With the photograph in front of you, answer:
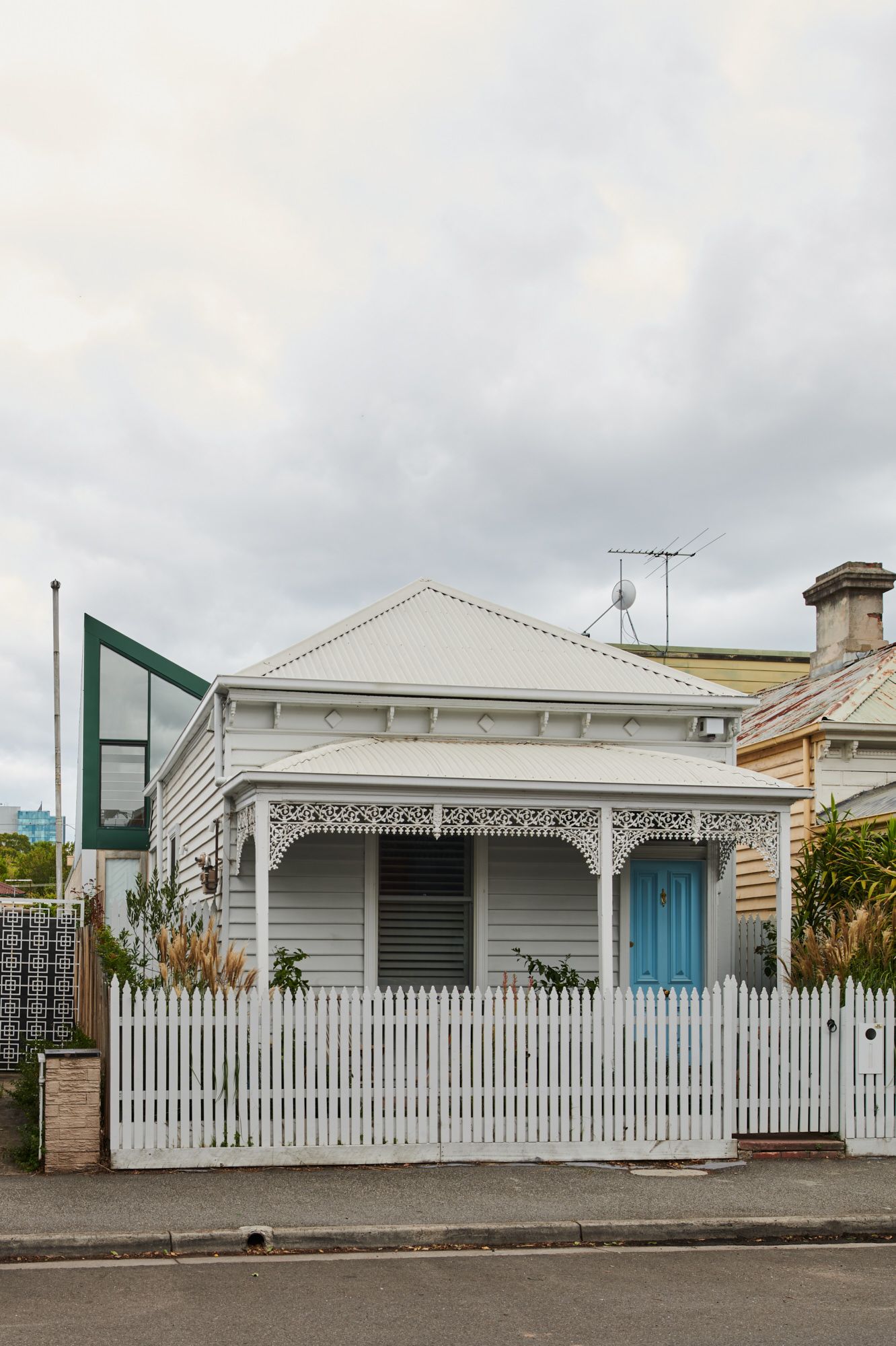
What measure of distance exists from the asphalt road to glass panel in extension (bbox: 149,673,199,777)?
1943 cm

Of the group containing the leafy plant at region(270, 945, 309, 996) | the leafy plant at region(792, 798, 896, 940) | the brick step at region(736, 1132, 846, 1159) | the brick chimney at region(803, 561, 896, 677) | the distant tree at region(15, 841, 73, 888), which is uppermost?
the brick chimney at region(803, 561, 896, 677)

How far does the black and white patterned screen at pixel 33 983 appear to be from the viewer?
1555 cm

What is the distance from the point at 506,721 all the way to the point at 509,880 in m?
1.71

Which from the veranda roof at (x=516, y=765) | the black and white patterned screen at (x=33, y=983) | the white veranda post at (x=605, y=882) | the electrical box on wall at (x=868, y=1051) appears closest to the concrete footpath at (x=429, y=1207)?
the electrical box on wall at (x=868, y=1051)

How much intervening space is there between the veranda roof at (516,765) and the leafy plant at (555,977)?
2.04 meters

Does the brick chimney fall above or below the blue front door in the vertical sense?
above

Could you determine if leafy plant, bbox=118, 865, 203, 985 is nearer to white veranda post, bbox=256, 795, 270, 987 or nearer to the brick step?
white veranda post, bbox=256, 795, 270, 987

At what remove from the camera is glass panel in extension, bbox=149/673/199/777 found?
88.7 ft

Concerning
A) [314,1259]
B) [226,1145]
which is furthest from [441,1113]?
[314,1259]

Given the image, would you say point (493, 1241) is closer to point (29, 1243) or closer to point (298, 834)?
point (29, 1243)

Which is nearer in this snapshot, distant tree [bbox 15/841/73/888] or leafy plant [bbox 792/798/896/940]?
leafy plant [bbox 792/798/896/940]

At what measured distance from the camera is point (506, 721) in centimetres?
1524

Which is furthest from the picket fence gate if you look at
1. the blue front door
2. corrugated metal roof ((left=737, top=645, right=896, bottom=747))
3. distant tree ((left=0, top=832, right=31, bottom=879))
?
distant tree ((left=0, top=832, right=31, bottom=879))

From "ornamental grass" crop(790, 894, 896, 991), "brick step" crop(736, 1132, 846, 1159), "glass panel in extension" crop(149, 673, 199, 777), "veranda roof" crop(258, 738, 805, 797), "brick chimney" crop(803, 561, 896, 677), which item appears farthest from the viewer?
"glass panel in extension" crop(149, 673, 199, 777)
